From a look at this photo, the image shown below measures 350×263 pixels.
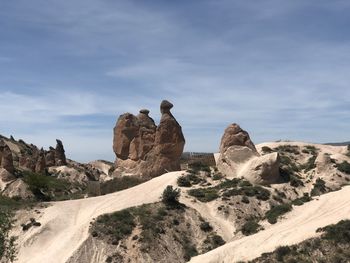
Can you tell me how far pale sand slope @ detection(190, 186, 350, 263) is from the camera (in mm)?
29781

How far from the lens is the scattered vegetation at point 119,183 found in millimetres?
62188

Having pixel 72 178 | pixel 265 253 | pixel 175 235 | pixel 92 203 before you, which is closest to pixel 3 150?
pixel 72 178

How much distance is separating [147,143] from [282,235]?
3824 cm

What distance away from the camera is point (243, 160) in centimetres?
5988

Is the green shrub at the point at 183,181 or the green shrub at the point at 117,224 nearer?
the green shrub at the point at 117,224

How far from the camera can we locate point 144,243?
139ft

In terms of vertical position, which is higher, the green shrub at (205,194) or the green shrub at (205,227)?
the green shrub at (205,194)

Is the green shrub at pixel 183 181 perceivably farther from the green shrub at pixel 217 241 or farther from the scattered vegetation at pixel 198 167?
the green shrub at pixel 217 241

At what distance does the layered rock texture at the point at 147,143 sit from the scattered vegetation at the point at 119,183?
1.25 m

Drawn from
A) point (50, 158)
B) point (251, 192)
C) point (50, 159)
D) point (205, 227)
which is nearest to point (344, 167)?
point (251, 192)

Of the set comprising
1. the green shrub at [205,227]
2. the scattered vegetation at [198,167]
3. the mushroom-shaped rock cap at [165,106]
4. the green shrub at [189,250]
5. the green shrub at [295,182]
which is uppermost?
the mushroom-shaped rock cap at [165,106]

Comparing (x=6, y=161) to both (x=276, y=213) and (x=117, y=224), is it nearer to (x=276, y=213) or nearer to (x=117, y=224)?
(x=117, y=224)

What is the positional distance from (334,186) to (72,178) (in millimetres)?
57142

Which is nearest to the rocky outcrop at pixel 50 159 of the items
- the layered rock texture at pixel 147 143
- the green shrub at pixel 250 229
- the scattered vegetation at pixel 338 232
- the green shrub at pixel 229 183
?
the layered rock texture at pixel 147 143
